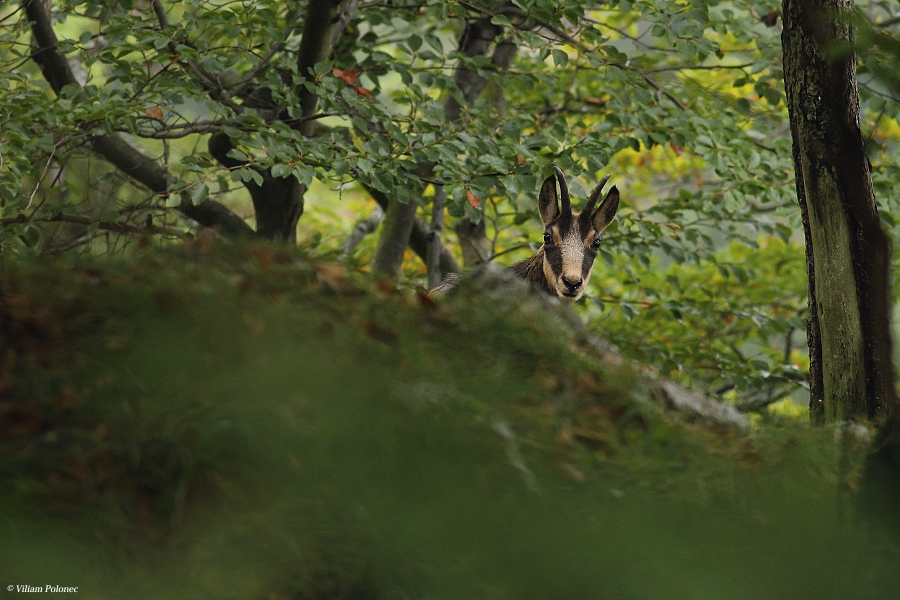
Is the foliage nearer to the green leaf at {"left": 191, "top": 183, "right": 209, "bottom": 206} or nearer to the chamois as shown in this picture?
the green leaf at {"left": 191, "top": 183, "right": 209, "bottom": 206}

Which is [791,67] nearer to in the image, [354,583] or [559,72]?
[354,583]

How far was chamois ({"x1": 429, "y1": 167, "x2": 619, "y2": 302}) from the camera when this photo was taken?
7438mm

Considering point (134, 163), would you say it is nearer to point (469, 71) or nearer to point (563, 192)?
point (469, 71)

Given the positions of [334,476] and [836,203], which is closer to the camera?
[334,476]

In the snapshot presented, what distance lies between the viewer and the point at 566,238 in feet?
25.4

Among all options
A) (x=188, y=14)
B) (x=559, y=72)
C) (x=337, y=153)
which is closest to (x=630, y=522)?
(x=337, y=153)

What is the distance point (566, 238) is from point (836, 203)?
372 centimetres

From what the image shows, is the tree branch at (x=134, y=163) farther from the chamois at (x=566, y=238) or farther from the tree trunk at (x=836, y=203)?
the tree trunk at (x=836, y=203)

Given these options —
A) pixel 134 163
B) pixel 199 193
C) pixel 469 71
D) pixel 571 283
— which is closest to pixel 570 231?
pixel 571 283

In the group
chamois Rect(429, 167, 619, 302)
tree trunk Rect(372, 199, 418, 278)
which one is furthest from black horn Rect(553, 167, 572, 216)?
tree trunk Rect(372, 199, 418, 278)

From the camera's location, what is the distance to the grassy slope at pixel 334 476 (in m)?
1.92

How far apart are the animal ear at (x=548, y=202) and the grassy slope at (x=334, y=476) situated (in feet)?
18.6

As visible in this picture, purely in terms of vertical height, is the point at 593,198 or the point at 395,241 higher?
the point at 593,198

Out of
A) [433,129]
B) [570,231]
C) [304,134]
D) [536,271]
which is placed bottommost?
[536,271]
